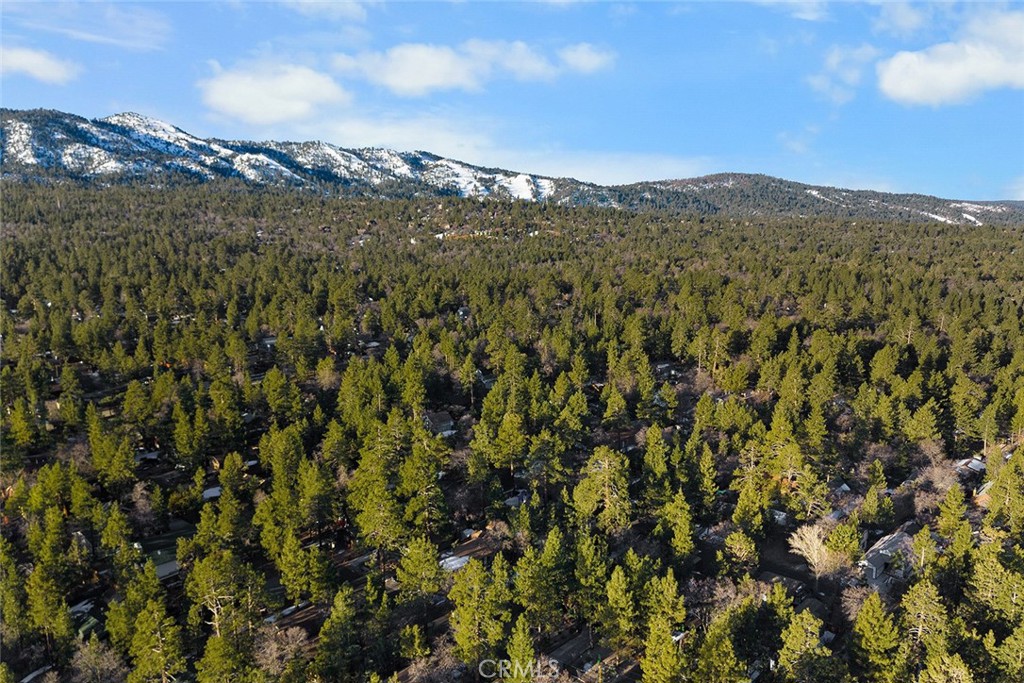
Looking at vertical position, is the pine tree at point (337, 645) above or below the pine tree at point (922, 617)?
below

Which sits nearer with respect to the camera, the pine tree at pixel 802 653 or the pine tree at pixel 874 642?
the pine tree at pixel 802 653

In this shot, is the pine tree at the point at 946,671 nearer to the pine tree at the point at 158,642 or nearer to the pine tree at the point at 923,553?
the pine tree at the point at 923,553

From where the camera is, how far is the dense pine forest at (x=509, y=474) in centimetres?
2908

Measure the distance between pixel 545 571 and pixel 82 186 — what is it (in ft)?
679

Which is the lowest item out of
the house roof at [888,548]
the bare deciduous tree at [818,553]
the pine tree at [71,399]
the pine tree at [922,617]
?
the house roof at [888,548]

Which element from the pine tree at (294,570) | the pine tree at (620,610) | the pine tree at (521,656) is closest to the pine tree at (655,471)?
the pine tree at (620,610)

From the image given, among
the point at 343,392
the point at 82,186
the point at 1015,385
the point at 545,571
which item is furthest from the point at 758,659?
the point at 82,186

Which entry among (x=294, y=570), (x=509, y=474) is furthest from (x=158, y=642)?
(x=509, y=474)

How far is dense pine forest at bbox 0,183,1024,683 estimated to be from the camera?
95.4ft

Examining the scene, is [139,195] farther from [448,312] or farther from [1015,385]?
[1015,385]

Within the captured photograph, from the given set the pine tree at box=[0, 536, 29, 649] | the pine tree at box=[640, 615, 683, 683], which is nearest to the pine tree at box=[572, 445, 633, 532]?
the pine tree at box=[640, 615, 683, 683]

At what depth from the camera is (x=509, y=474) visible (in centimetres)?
5050

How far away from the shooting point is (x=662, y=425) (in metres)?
58.3

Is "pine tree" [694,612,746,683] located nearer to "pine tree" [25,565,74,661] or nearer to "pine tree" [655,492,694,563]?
"pine tree" [655,492,694,563]
